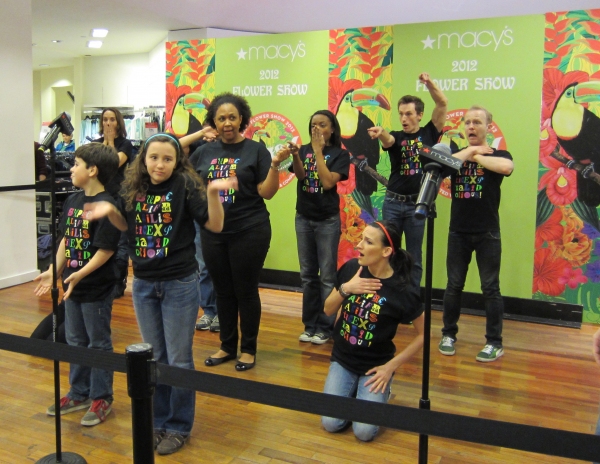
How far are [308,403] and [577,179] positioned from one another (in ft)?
11.4

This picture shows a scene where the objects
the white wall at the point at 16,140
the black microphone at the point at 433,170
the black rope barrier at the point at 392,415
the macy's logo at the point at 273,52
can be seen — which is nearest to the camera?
the black rope barrier at the point at 392,415

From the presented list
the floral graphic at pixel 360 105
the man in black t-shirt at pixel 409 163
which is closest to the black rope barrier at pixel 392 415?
the man in black t-shirt at pixel 409 163

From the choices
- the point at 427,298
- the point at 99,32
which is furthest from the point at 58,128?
the point at 99,32

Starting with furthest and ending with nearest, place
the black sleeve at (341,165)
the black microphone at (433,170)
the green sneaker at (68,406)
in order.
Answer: the black sleeve at (341,165) < the green sneaker at (68,406) < the black microphone at (433,170)

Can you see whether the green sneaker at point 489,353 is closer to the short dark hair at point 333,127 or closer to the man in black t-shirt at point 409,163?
the man in black t-shirt at point 409,163

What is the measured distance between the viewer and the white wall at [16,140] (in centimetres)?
529

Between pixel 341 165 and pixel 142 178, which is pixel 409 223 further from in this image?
pixel 142 178

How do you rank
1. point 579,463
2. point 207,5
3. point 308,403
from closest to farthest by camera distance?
1. point 308,403
2. point 579,463
3. point 207,5

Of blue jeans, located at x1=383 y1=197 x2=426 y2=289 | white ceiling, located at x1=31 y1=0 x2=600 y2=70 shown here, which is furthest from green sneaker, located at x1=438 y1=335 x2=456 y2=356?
white ceiling, located at x1=31 y1=0 x2=600 y2=70

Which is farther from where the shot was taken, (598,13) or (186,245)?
(598,13)

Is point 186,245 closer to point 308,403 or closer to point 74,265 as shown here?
point 74,265

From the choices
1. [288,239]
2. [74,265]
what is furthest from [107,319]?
[288,239]

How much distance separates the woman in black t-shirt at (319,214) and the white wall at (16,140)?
2884mm

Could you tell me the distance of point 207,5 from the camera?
701 cm
